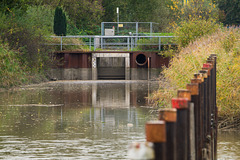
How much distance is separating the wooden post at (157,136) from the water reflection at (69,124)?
6.63 metres

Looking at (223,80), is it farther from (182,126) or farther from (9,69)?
(9,69)

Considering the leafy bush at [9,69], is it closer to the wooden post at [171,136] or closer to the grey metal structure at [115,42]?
the grey metal structure at [115,42]

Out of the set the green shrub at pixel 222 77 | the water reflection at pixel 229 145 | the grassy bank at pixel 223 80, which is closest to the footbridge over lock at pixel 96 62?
the green shrub at pixel 222 77

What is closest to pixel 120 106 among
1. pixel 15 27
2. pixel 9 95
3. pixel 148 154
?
pixel 9 95

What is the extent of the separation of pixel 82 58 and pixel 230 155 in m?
26.6

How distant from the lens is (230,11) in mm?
53406

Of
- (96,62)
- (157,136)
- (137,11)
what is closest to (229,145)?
(157,136)

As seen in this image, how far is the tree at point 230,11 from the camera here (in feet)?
174

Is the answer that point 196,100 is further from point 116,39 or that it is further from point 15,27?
point 116,39

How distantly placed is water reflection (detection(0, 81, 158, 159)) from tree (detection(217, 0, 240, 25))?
104 ft

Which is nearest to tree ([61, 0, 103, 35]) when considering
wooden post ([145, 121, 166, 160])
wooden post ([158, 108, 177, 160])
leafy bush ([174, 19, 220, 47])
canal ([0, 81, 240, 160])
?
leafy bush ([174, 19, 220, 47])

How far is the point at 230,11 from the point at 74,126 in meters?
41.3

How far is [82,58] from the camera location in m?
36.7

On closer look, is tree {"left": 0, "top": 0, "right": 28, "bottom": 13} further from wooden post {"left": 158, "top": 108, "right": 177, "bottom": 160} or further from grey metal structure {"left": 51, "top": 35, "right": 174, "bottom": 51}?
wooden post {"left": 158, "top": 108, "right": 177, "bottom": 160}
